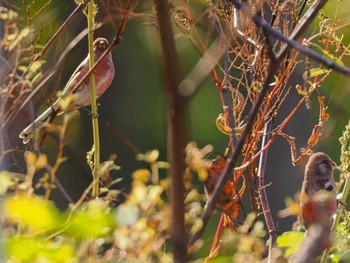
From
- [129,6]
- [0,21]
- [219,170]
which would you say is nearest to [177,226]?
[129,6]

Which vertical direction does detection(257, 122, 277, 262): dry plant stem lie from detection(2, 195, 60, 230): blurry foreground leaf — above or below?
below

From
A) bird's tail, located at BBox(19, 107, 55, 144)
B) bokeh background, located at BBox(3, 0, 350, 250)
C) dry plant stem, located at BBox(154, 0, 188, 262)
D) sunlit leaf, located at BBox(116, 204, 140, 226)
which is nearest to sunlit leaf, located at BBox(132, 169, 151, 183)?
sunlit leaf, located at BBox(116, 204, 140, 226)

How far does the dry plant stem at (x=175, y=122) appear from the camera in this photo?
0.44m

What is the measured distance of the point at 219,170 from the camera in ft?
3.37

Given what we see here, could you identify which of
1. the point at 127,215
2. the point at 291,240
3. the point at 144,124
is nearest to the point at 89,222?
the point at 127,215

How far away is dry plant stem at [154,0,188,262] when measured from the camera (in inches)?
17.3

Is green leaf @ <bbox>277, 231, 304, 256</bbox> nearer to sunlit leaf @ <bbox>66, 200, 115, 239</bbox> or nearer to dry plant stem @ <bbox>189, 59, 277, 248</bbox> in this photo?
dry plant stem @ <bbox>189, 59, 277, 248</bbox>

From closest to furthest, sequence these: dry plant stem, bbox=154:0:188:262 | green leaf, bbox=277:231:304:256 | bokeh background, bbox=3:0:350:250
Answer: dry plant stem, bbox=154:0:188:262, green leaf, bbox=277:231:304:256, bokeh background, bbox=3:0:350:250

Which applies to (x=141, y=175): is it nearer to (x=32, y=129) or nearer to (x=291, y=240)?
(x=291, y=240)

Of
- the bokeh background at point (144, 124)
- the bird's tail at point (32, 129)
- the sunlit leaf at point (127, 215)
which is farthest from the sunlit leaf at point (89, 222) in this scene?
the bokeh background at point (144, 124)

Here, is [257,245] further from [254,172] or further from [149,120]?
[149,120]

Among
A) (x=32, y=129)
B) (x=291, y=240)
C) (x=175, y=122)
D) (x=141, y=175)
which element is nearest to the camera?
(x=175, y=122)

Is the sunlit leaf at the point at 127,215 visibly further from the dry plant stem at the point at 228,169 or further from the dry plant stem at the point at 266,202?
the dry plant stem at the point at 266,202

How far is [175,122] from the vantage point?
0.44 m
